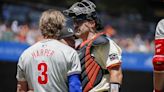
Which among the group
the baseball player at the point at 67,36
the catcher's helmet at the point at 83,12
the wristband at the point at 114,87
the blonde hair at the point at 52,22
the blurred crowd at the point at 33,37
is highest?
the blurred crowd at the point at 33,37

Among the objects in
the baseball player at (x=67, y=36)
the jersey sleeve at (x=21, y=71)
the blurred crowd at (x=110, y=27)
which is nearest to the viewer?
the jersey sleeve at (x=21, y=71)

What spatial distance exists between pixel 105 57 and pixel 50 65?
64 centimetres

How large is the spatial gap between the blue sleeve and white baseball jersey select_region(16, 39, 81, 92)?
34 millimetres

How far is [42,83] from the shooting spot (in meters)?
4.58

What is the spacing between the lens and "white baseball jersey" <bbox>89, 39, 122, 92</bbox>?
16.0 feet

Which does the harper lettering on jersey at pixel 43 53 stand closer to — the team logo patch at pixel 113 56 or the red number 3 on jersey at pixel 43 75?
the red number 3 on jersey at pixel 43 75

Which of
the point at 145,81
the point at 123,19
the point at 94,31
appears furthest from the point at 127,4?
the point at 94,31

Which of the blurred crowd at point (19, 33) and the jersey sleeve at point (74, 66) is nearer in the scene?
the jersey sleeve at point (74, 66)

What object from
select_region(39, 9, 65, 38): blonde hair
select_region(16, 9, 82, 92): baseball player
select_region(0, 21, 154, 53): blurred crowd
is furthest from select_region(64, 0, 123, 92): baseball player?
select_region(0, 21, 154, 53): blurred crowd

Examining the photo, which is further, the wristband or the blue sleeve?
the wristband

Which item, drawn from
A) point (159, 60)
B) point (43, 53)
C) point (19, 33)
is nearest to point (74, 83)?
point (43, 53)

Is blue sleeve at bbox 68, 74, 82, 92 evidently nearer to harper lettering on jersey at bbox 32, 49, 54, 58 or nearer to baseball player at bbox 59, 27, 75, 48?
harper lettering on jersey at bbox 32, 49, 54, 58

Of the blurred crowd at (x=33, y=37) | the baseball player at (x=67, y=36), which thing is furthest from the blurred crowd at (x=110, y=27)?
the baseball player at (x=67, y=36)

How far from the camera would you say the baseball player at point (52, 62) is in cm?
451
